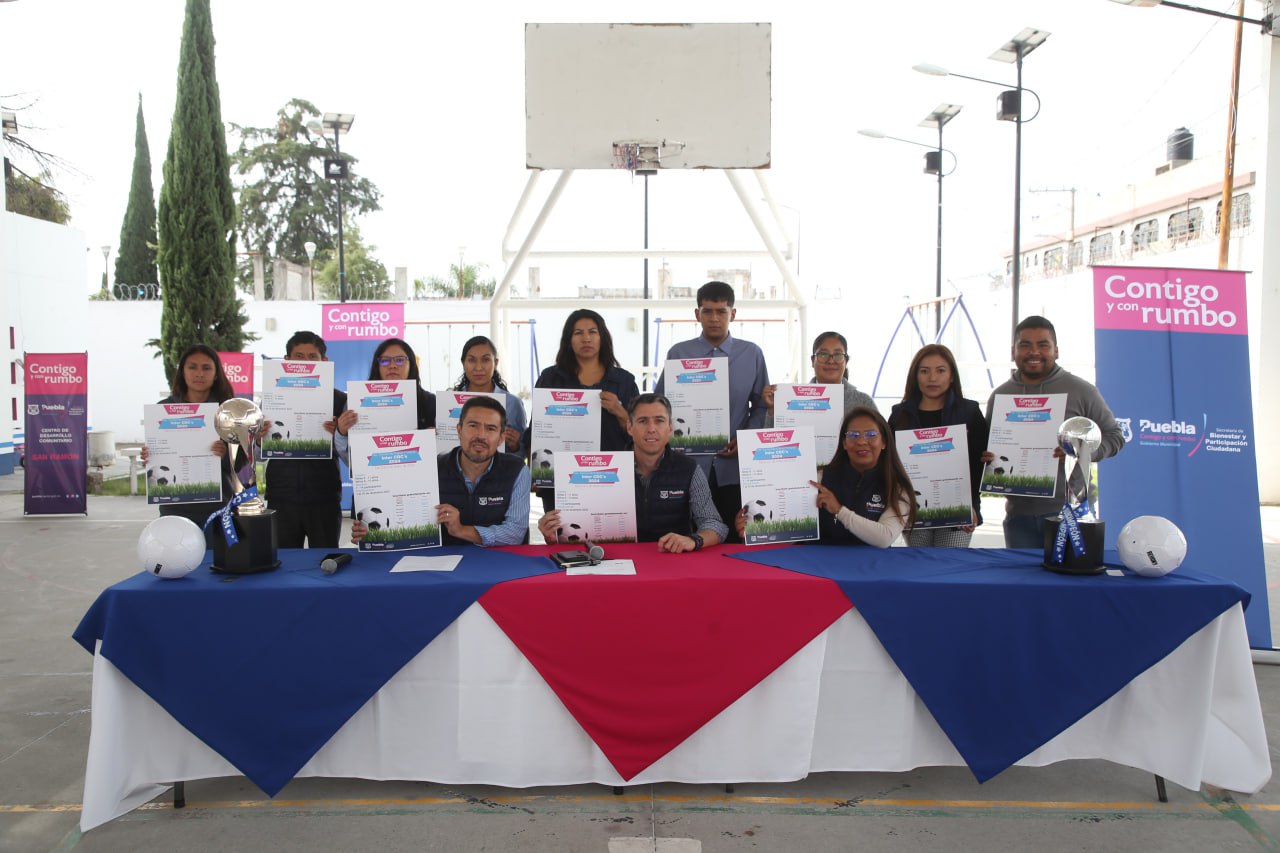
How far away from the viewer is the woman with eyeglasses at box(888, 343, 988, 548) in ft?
10.5

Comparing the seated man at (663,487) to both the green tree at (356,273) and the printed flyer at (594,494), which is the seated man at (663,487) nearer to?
the printed flyer at (594,494)

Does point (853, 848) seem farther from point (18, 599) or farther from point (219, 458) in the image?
point (18, 599)

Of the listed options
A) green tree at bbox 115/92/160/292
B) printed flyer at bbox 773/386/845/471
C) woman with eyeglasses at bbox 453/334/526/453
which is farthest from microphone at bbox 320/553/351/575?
green tree at bbox 115/92/160/292

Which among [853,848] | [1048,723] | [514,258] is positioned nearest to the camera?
[853,848]

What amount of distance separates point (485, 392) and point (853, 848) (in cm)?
224

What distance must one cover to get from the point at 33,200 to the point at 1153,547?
22.6 m

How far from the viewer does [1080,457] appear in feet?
8.50

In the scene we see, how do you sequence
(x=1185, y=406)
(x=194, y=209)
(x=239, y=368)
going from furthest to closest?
1. (x=194, y=209)
2. (x=239, y=368)
3. (x=1185, y=406)

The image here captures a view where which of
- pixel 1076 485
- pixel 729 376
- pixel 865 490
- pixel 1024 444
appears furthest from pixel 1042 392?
pixel 729 376

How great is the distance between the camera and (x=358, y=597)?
2254 mm

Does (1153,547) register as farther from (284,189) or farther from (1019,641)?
(284,189)

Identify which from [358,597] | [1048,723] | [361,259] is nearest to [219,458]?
[358,597]

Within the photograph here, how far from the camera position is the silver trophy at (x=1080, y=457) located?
2541 mm

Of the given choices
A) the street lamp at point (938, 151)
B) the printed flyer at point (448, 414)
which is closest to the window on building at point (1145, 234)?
the street lamp at point (938, 151)
